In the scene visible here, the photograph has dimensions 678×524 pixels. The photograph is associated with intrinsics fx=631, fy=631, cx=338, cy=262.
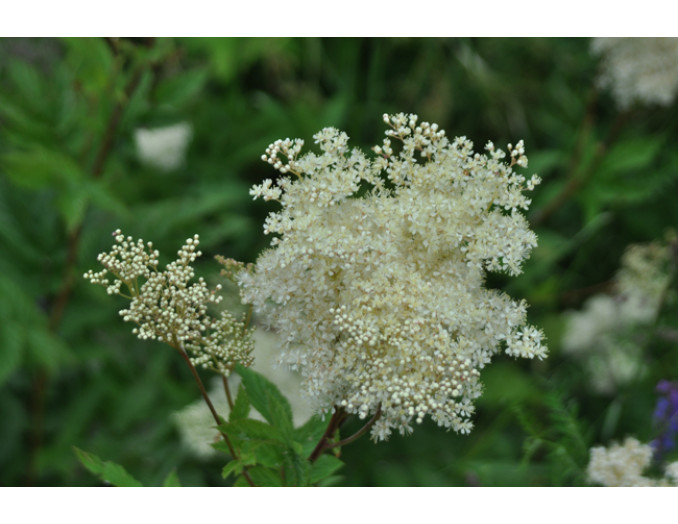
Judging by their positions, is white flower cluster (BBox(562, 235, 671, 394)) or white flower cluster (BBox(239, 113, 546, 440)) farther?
white flower cluster (BBox(562, 235, 671, 394))

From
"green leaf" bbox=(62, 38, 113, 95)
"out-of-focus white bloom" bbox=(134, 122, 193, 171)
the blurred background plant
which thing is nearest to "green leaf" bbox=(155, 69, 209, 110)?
the blurred background plant

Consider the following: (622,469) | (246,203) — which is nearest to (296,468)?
(622,469)

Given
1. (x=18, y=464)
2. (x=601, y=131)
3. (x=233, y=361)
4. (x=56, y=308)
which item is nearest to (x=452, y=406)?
(x=233, y=361)

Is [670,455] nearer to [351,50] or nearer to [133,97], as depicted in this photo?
[133,97]

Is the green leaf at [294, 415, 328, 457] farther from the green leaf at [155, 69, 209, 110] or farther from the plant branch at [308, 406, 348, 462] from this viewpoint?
the green leaf at [155, 69, 209, 110]

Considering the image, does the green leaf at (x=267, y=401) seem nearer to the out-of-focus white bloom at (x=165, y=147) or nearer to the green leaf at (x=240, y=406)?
the green leaf at (x=240, y=406)

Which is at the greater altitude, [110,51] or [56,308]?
[110,51]

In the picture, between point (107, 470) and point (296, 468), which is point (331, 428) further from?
point (107, 470)
